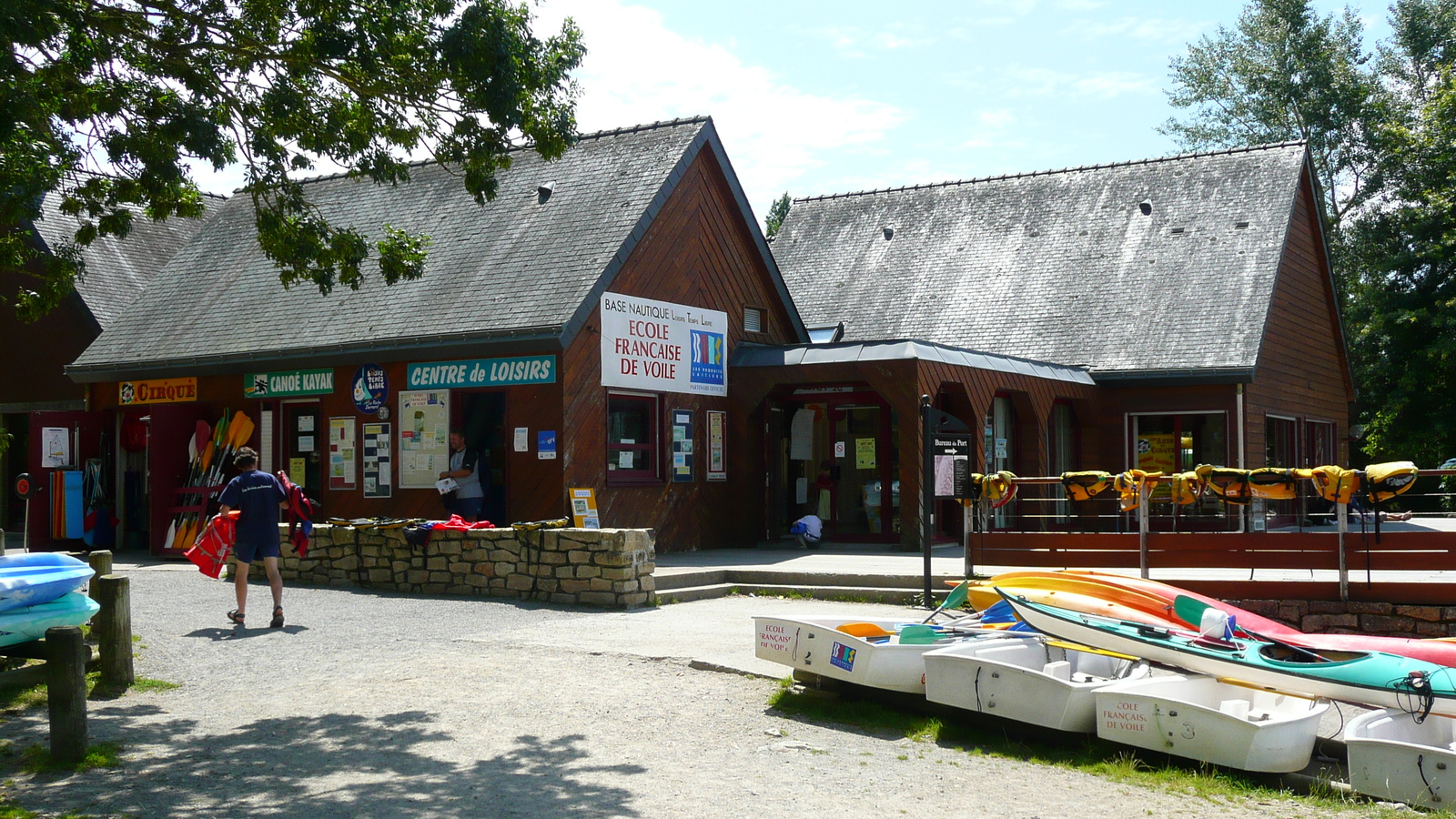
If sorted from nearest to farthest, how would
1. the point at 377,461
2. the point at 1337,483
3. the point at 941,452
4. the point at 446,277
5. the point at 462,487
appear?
the point at 1337,483
the point at 941,452
the point at 462,487
the point at 377,461
the point at 446,277

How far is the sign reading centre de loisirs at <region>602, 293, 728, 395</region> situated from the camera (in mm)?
16719

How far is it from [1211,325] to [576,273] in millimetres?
11533

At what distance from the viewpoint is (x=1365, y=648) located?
879 centimetres

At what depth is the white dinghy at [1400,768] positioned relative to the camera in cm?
657

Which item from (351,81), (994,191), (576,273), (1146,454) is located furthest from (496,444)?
(994,191)

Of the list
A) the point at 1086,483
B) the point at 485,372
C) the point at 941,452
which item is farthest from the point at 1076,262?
the point at 941,452

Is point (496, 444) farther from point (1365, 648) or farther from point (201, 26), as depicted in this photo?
point (1365, 648)

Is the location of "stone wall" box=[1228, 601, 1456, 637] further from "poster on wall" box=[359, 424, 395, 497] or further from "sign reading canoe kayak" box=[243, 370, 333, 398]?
"sign reading canoe kayak" box=[243, 370, 333, 398]

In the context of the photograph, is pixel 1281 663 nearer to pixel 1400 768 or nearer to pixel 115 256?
pixel 1400 768

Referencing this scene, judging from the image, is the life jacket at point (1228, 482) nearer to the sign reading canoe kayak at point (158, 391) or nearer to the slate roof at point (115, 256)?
the sign reading canoe kayak at point (158, 391)

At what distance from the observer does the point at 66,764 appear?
671 centimetres

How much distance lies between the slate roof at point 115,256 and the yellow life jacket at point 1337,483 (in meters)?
19.6

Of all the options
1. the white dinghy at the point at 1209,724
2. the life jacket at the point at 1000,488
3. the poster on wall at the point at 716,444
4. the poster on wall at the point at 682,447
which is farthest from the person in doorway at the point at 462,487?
the white dinghy at the point at 1209,724

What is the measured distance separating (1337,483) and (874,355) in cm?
760
